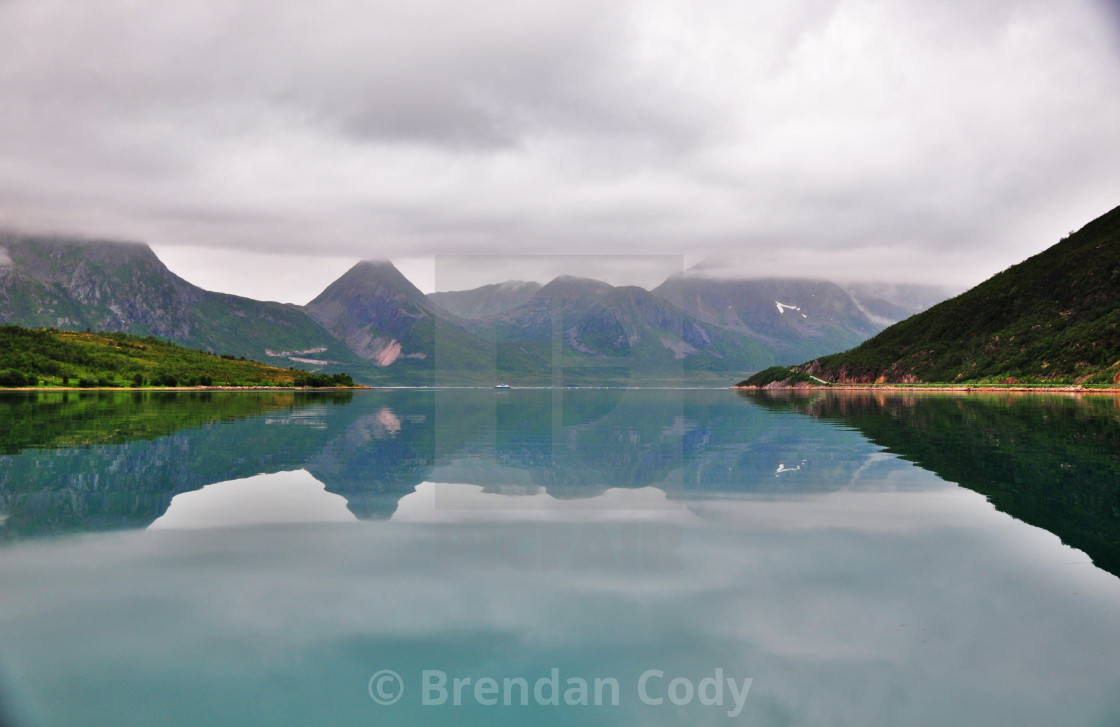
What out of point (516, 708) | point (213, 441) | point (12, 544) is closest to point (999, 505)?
point (516, 708)

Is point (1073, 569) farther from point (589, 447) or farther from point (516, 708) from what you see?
point (589, 447)

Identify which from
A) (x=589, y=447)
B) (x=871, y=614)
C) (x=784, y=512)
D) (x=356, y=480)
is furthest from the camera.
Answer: (x=589, y=447)

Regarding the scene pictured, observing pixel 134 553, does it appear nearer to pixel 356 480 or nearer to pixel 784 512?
pixel 356 480

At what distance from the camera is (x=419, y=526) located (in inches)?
717

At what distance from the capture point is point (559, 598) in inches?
484

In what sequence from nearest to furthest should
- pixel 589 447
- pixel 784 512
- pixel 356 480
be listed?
pixel 784 512
pixel 356 480
pixel 589 447

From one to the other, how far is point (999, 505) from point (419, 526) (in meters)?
16.7

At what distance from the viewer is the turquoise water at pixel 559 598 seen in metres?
8.74

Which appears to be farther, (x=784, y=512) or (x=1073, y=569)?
(x=784, y=512)

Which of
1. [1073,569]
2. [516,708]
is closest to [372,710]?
[516,708]

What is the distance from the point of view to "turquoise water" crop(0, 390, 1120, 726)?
8.74 meters

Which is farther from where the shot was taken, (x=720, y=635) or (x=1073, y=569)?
(x=1073, y=569)

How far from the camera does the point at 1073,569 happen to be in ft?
45.3

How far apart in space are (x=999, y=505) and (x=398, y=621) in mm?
18036
